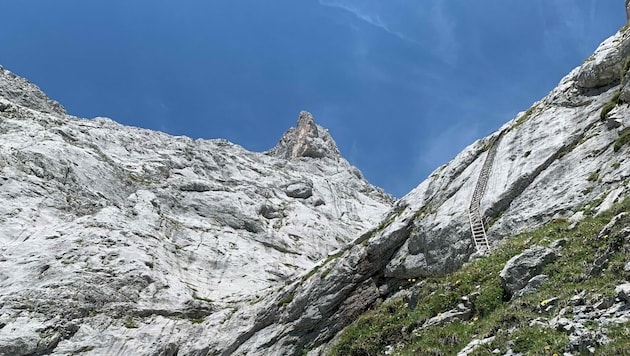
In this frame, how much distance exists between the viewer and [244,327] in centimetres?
4000

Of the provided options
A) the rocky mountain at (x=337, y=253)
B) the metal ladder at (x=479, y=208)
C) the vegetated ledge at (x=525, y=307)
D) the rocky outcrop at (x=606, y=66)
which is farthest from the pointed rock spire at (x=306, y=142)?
the vegetated ledge at (x=525, y=307)

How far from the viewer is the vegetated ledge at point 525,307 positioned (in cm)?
1455

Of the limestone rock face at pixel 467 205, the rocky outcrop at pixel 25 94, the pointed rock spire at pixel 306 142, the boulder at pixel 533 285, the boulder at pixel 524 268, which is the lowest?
the boulder at pixel 533 285

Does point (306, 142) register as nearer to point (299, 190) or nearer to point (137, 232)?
point (299, 190)

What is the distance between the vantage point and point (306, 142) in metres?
160

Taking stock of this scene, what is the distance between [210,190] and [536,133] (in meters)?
63.3

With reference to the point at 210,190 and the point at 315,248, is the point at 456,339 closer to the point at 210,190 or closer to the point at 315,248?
the point at 315,248

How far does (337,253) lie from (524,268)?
930 inches

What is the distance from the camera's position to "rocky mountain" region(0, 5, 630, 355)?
1975 cm

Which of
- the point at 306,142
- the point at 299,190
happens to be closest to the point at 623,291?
the point at 299,190

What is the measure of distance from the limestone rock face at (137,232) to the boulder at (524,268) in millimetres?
24098

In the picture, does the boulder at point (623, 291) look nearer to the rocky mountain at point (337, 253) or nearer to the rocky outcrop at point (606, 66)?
the rocky mountain at point (337, 253)

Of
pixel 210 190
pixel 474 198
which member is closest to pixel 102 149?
pixel 210 190

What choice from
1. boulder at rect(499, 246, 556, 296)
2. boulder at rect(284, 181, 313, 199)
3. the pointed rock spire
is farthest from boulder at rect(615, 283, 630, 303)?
the pointed rock spire
